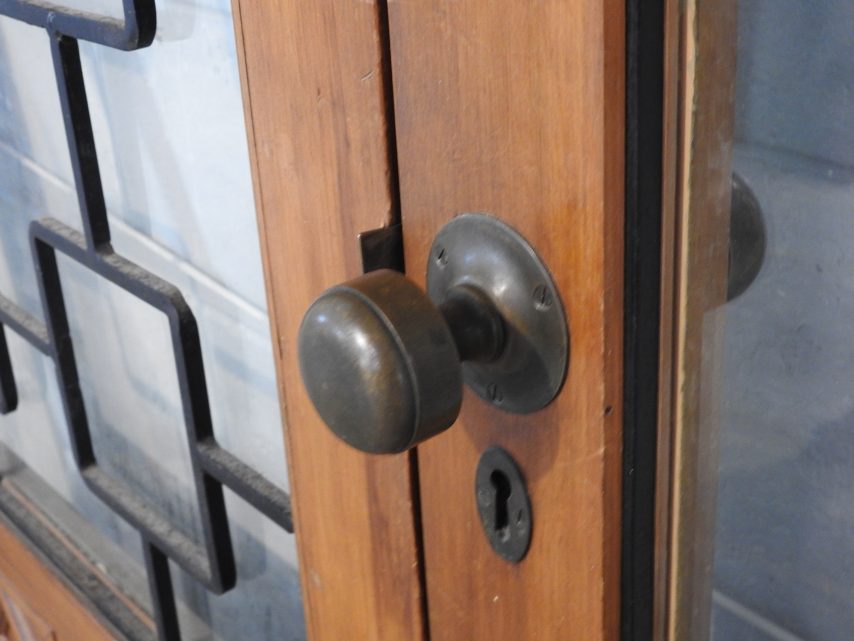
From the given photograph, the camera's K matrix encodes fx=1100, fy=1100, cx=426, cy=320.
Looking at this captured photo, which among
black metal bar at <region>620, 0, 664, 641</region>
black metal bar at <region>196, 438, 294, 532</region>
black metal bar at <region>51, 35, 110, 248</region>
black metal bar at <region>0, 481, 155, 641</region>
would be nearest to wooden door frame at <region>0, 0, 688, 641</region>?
black metal bar at <region>620, 0, 664, 641</region>

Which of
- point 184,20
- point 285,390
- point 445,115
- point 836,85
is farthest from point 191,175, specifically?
point 836,85

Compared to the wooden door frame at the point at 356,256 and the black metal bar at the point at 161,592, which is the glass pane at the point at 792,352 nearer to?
the wooden door frame at the point at 356,256

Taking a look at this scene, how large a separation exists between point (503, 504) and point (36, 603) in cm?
74

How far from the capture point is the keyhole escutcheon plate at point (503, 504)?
0.37m

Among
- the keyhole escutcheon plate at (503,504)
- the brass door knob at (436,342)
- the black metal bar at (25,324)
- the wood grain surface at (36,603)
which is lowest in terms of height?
the wood grain surface at (36,603)

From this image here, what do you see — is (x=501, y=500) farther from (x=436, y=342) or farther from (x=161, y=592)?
(x=161, y=592)

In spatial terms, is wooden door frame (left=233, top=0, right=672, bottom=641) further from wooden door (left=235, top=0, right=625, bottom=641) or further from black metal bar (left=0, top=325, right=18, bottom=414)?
black metal bar (left=0, top=325, right=18, bottom=414)

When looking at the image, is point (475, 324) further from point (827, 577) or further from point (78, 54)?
point (78, 54)

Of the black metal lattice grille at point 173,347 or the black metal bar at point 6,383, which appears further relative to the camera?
the black metal bar at point 6,383

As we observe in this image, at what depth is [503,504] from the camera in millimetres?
376

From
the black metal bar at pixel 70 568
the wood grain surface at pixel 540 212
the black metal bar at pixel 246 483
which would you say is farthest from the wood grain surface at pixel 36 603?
the wood grain surface at pixel 540 212

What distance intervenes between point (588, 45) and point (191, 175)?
37 cm

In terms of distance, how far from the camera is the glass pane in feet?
0.95

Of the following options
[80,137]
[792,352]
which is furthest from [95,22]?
[792,352]
